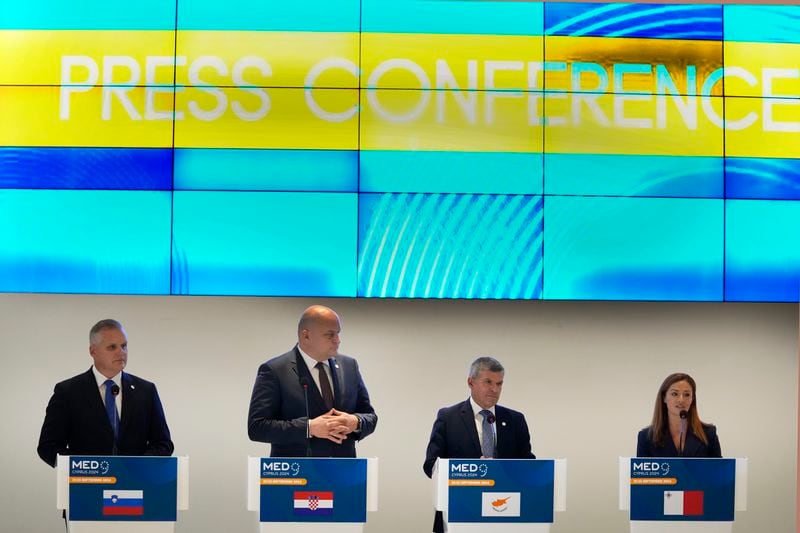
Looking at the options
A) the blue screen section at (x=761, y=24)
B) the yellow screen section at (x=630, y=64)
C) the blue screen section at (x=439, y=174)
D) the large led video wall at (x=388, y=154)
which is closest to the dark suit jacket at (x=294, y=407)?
the large led video wall at (x=388, y=154)

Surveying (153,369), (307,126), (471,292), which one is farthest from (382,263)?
(153,369)

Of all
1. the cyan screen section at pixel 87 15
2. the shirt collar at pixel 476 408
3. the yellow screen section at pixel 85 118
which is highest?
the cyan screen section at pixel 87 15

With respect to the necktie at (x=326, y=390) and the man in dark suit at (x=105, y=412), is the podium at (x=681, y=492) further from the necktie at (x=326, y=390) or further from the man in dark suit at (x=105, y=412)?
the man in dark suit at (x=105, y=412)

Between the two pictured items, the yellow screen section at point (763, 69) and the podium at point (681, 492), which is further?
the yellow screen section at point (763, 69)

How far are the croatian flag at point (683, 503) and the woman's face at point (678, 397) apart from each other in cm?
47

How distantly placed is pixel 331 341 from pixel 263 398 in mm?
519

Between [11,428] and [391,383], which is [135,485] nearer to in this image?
[11,428]

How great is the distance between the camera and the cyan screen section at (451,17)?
20.4 feet

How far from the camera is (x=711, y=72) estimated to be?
6.26 m

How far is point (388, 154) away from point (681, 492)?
108 inches

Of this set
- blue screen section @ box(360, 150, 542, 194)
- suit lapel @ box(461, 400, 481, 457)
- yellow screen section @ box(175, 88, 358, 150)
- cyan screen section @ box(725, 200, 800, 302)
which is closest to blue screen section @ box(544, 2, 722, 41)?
blue screen section @ box(360, 150, 542, 194)

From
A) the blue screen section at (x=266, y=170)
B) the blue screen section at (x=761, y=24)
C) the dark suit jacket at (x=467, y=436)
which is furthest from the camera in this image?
the blue screen section at (x=761, y=24)

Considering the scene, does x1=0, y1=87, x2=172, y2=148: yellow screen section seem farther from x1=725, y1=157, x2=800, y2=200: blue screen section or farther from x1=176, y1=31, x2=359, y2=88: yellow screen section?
x1=725, y1=157, x2=800, y2=200: blue screen section

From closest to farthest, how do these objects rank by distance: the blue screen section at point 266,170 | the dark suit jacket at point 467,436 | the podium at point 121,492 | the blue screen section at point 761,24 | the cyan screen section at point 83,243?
the podium at point 121,492 → the dark suit jacket at point 467,436 → the cyan screen section at point 83,243 → the blue screen section at point 266,170 → the blue screen section at point 761,24
